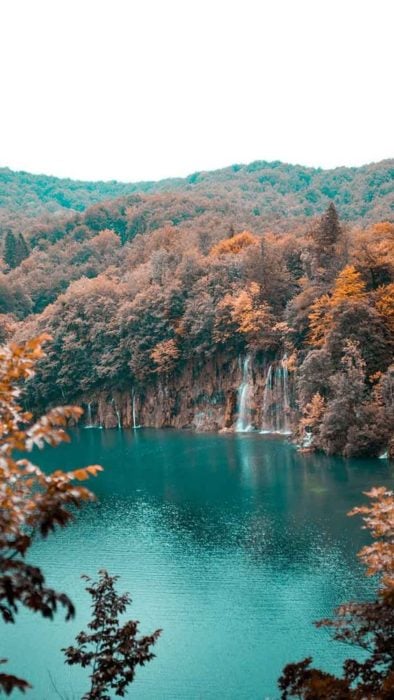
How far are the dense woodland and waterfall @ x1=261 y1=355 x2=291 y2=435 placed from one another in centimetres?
136

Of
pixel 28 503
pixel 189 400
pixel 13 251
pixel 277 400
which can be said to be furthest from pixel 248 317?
pixel 13 251

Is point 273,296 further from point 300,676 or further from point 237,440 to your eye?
point 300,676

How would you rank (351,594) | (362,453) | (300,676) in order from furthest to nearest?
(362,453), (351,594), (300,676)

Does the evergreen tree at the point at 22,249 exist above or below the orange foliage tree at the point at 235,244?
above

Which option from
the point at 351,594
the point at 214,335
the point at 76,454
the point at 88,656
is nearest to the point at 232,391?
the point at 214,335

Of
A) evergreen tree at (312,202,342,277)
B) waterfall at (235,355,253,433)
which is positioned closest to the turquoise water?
waterfall at (235,355,253,433)

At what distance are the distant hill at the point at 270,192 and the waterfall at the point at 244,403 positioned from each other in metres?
39.1

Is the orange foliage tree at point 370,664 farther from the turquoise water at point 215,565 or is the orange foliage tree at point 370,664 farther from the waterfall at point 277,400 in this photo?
the waterfall at point 277,400

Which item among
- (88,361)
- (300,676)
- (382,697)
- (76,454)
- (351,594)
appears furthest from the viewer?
(88,361)

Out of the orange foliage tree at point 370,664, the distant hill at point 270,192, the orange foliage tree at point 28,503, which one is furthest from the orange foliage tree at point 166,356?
the orange foliage tree at point 28,503

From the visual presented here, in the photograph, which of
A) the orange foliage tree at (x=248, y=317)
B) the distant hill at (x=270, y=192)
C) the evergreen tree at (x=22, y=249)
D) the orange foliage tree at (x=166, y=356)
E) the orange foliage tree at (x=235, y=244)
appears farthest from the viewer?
the distant hill at (x=270, y=192)

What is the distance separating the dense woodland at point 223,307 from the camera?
Answer: 147 ft

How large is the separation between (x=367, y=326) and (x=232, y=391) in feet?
51.7

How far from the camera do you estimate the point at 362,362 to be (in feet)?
143
